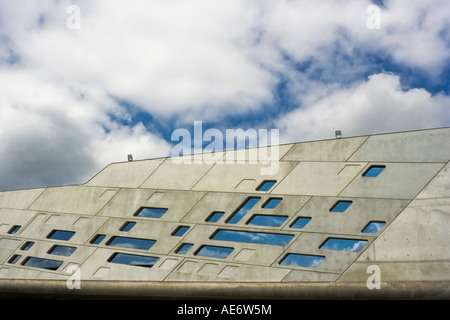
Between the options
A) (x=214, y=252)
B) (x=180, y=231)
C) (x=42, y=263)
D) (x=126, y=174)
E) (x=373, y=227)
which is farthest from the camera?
(x=126, y=174)

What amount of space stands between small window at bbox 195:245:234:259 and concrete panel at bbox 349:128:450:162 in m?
5.42

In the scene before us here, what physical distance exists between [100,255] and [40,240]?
330 cm

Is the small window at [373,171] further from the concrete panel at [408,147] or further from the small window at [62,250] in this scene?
the small window at [62,250]

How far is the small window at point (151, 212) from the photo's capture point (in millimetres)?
16359

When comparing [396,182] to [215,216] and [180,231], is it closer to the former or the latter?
[215,216]

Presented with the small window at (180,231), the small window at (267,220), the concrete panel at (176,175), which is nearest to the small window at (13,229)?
the concrete panel at (176,175)

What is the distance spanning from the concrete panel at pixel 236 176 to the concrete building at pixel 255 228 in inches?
1.7

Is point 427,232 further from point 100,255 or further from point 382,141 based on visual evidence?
point 100,255


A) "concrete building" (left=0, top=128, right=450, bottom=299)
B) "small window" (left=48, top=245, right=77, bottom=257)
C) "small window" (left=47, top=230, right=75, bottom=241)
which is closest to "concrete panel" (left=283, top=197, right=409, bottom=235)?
"concrete building" (left=0, top=128, right=450, bottom=299)

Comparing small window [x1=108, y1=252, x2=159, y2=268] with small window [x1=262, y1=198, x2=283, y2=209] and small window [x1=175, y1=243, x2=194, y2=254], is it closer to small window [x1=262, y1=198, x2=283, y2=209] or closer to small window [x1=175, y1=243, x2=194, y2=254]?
small window [x1=175, y1=243, x2=194, y2=254]

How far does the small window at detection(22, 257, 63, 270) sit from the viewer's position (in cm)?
1650

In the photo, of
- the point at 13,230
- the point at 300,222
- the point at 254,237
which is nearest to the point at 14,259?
the point at 13,230

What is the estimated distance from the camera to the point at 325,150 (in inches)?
600

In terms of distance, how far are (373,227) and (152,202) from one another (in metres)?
8.32
